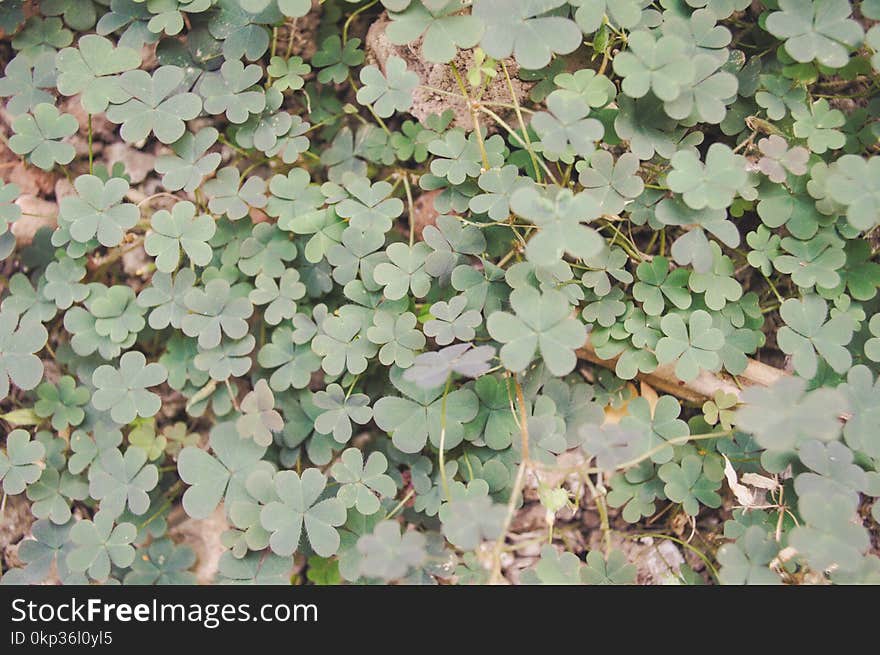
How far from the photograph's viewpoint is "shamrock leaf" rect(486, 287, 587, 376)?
1674mm

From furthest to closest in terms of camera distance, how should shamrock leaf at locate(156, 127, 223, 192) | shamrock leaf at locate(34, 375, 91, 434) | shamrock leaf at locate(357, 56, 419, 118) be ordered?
shamrock leaf at locate(34, 375, 91, 434) < shamrock leaf at locate(156, 127, 223, 192) < shamrock leaf at locate(357, 56, 419, 118)

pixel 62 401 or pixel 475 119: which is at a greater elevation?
pixel 475 119

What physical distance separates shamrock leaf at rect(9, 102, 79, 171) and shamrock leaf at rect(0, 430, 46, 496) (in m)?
0.89

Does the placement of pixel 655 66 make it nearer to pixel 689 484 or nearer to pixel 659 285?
pixel 659 285

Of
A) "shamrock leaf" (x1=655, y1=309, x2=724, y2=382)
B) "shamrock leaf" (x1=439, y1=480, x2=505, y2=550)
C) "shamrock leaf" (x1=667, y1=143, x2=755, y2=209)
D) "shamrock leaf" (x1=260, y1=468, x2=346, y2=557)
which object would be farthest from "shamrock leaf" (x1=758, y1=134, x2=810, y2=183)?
"shamrock leaf" (x1=260, y1=468, x2=346, y2=557)

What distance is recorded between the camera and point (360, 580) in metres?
2.03

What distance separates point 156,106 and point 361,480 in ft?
4.38

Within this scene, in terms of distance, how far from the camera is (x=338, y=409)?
2062 mm

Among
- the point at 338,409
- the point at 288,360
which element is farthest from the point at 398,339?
the point at 288,360

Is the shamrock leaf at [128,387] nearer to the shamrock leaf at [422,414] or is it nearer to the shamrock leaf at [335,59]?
the shamrock leaf at [422,414]

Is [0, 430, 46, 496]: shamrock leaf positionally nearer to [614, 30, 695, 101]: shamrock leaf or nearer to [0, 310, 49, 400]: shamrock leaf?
[0, 310, 49, 400]: shamrock leaf

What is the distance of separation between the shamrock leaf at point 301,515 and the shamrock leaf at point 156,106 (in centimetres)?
113
